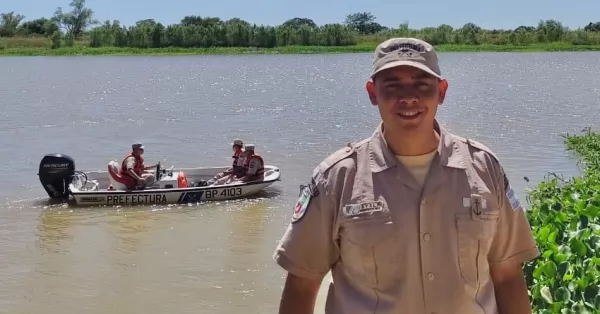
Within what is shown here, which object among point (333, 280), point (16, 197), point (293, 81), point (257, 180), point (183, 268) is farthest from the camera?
point (293, 81)

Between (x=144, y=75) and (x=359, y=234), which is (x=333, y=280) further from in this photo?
(x=144, y=75)

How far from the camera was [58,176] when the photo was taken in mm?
15211

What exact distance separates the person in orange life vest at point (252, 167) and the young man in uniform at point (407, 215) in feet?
42.1

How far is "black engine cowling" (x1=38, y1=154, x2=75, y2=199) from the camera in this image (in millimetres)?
15133

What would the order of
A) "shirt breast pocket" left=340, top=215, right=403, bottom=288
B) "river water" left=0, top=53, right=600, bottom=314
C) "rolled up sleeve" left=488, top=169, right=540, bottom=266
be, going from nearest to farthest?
"shirt breast pocket" left=340, top=215, right=403, bottom=288 < "rolled up sleeve" left=488, top=169, right=540, bottom=266 < "river water" left=0, top=53, right=600, bottom=314

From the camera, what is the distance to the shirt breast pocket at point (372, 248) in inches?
82.4

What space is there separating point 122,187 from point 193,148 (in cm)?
822

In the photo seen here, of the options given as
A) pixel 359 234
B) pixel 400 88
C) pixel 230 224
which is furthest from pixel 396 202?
pixel 230 224

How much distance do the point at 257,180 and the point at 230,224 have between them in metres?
1.94

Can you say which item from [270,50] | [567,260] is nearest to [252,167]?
[567,260]

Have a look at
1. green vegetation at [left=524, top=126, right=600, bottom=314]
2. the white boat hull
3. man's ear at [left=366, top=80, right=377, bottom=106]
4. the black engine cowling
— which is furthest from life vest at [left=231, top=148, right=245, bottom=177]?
man's ear at [left=366, top=80, right=377, bottom=106]

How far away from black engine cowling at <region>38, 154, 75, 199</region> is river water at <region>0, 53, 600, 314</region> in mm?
419

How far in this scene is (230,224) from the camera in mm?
13320

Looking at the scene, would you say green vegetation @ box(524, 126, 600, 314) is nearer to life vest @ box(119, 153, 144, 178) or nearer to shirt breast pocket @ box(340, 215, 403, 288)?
shirt breast pocket @ box(340, 215, 403, 288)
